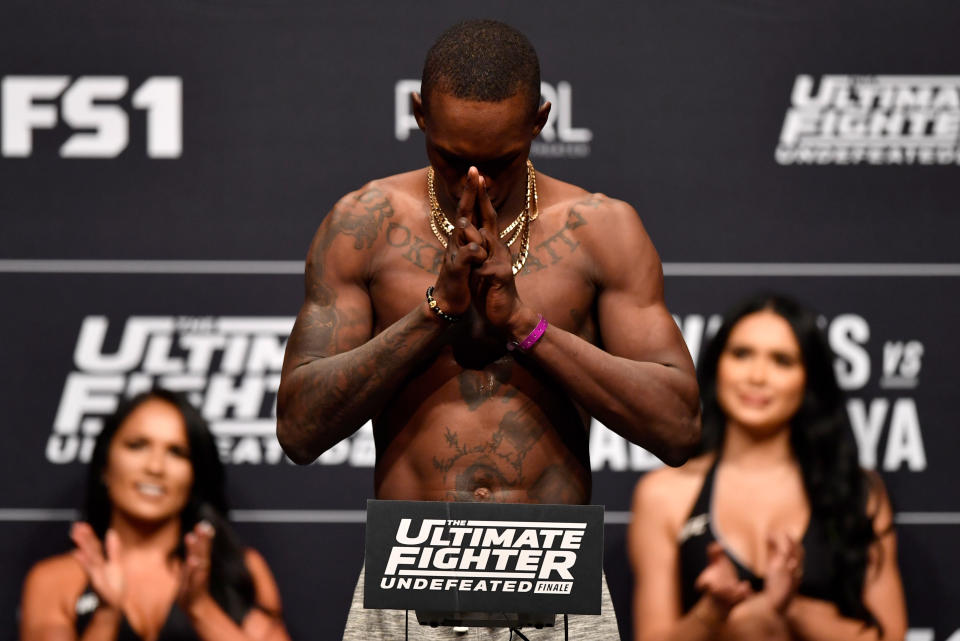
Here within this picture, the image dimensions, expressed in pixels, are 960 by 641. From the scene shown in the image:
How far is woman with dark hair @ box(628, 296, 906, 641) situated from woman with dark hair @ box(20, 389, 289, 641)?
1059 millimetres

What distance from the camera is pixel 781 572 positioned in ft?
10.0

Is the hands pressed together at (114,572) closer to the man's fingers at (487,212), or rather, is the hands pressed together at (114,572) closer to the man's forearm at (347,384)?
the man's forearm at (347,384)

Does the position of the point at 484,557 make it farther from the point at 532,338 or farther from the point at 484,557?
the point at 532,338

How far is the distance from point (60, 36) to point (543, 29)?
1265 mm

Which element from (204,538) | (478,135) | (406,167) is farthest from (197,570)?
(478,135)

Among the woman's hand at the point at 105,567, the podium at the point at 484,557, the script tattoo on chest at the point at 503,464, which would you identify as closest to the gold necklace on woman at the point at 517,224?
the script tattoo on chest at the point at 503,464

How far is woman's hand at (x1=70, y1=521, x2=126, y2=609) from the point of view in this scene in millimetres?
3129

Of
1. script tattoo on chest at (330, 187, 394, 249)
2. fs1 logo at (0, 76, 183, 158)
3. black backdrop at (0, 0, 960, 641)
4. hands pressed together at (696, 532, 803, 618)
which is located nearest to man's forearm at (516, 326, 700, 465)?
script tattoo on chest at (330, 187, 394, 249)

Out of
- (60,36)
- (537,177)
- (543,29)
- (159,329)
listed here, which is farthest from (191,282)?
(537,177)

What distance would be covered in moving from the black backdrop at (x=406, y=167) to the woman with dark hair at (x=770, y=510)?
78 mm

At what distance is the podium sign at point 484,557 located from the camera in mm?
1485

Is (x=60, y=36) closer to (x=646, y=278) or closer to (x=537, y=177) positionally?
(x=537, y=177)

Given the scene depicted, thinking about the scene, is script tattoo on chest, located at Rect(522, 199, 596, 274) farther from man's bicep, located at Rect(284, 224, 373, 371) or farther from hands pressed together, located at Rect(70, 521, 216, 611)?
hands pressed together, located at Rect(70, 521, 216, 611)

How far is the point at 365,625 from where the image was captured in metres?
1.89
